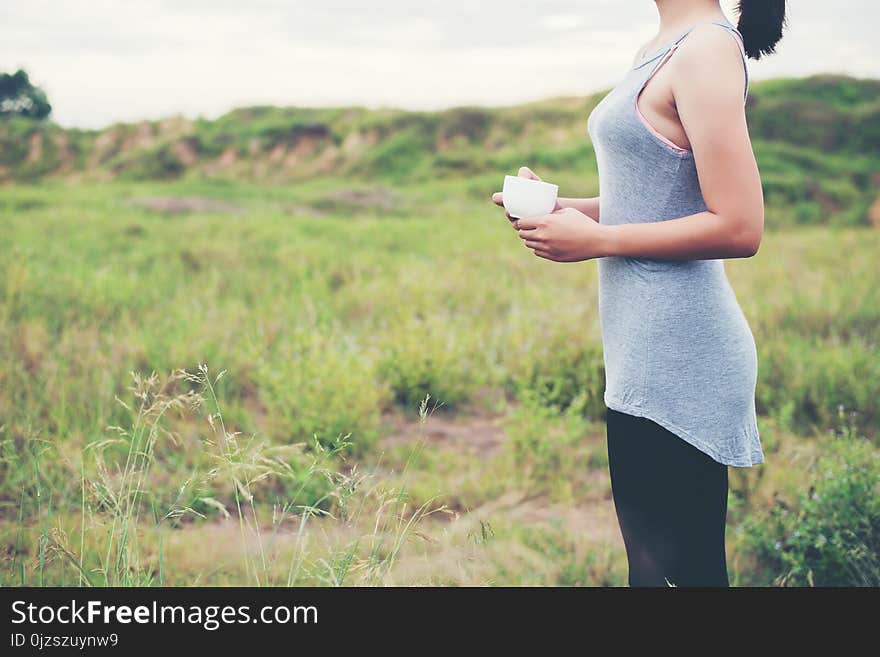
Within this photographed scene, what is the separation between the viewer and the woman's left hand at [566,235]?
5.11 feet

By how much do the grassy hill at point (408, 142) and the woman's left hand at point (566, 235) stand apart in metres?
18.6

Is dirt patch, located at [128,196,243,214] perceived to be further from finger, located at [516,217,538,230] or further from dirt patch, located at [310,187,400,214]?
finger, located at [516,217,538,230]

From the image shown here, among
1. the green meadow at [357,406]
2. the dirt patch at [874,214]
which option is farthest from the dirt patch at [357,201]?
the dirt patch at [874,214]

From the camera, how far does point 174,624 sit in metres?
1.68

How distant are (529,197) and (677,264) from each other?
352 mm

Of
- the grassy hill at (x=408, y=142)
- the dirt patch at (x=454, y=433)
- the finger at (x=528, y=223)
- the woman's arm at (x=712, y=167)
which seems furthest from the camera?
the grassy hill at (x=408, y=142)

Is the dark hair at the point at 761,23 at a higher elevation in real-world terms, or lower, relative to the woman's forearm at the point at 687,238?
higher

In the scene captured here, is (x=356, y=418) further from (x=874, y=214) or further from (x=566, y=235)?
(x=874, y=214)

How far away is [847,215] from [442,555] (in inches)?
619

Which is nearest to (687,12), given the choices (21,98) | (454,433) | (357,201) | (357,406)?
(357,406)

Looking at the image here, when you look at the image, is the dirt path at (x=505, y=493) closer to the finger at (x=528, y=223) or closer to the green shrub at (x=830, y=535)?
the green shrub at (x=830, y=535)

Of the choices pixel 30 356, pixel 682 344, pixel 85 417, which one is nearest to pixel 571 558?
pixel 682 344

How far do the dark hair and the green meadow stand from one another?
4.09 feet

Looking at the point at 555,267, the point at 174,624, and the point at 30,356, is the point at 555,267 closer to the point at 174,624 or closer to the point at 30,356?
the point at 30,356
